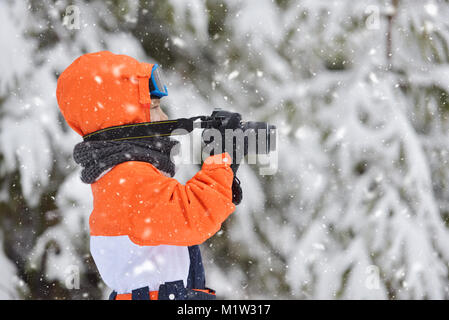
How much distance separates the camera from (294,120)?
1735 millimetres

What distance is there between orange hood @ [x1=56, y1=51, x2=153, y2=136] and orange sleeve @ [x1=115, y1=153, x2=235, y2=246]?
160mm

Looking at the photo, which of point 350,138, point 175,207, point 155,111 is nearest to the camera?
point 175,207

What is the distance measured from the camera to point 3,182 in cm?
179

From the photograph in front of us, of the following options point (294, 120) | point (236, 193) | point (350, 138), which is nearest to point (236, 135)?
point (236, 193)

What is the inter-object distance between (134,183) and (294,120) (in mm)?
1026

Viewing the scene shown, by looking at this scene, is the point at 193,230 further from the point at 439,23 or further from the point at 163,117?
the point at 439,23

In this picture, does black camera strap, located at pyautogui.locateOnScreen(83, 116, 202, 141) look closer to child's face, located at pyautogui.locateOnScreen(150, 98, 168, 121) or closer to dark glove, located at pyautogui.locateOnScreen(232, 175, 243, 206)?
child's face, located at pyautogui.locateOnScreen(150, 98, 168, 121)

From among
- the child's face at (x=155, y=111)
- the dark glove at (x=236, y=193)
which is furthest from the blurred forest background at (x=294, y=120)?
the dark glove at (x=236, y=193)

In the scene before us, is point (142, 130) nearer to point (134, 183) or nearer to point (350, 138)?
point (134, 183)

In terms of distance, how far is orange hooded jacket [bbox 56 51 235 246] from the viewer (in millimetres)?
862

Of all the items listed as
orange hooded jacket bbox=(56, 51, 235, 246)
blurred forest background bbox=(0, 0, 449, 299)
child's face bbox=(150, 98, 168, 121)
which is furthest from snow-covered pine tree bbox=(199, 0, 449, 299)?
orange hooded jacket bbox=(56, 51, 235, 246)

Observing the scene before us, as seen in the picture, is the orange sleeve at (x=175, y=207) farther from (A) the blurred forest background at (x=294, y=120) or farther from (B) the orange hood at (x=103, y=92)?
(A) the blurred forest background at (x=294, y=120)

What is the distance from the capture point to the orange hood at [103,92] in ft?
3.07

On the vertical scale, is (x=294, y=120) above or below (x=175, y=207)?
above
